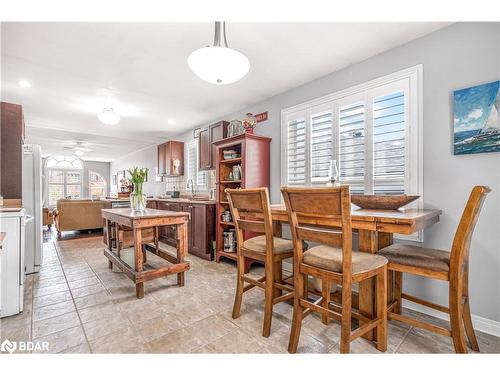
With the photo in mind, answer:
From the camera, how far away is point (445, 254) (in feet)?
5.37

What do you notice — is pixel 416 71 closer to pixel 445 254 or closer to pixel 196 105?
pixel 445 254

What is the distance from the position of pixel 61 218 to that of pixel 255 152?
4896mm

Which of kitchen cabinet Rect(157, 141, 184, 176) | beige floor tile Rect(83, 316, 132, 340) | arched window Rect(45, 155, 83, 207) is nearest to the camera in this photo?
beige floor tile Rect(83, 316, 132, 340)

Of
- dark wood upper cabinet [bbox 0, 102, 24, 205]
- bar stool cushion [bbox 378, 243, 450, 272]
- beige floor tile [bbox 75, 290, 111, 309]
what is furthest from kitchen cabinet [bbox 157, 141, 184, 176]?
bar stool cushion [bbox 378, 243, 450, 272]

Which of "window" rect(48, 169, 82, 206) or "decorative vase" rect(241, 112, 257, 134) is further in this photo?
"window" rect(48, 169, 82, 206)

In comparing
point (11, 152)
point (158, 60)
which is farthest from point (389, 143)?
point (11, 152)

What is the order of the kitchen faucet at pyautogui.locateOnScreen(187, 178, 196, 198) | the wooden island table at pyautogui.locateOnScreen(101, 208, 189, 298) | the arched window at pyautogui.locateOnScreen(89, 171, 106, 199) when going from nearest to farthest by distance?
the wooden island table at pyautogui.locateOnScreen(101, 208, 189, 298) < the kitchen faucet at pyautogui.locateOnScreen(187, 178, 196, 198) < the arched window at pyautogui.locateOnScreen(89, 171, 106, 199)

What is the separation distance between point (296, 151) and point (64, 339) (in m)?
2.96

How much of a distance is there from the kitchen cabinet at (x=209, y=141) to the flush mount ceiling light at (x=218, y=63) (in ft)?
7.98

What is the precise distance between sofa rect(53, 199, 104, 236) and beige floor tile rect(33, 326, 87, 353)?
14.9ft

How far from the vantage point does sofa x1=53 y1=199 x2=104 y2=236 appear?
537 cm

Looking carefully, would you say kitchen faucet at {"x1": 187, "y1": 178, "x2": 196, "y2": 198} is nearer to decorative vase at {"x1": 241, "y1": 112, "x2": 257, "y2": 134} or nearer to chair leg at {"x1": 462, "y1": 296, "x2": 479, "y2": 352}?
decorative vase at {"x1": 241, "y1": 112, "x2": 257, "y2": 134}

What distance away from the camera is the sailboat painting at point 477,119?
5.88 feet
